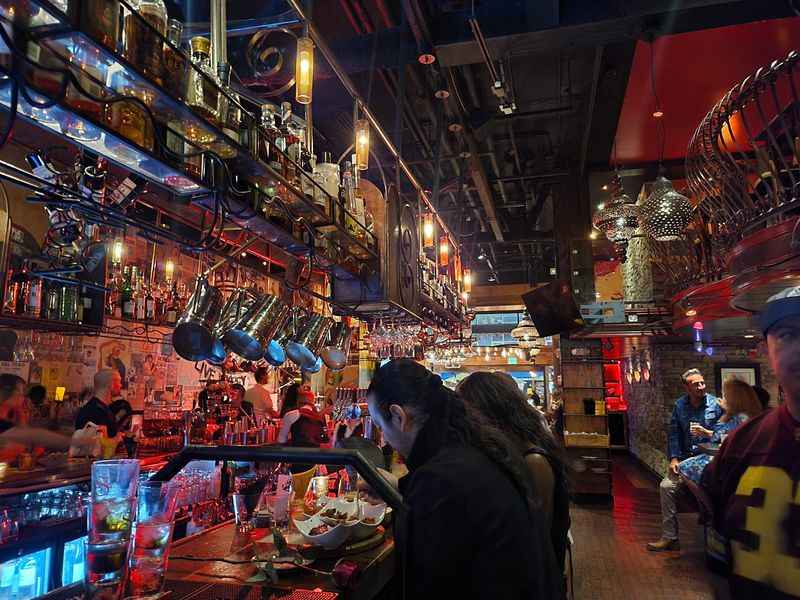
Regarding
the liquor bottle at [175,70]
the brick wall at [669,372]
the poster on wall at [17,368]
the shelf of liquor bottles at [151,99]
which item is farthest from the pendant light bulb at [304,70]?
the brick wall at [669,372]

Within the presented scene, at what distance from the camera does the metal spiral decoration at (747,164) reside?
2.37 metres

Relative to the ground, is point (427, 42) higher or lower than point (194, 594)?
higher

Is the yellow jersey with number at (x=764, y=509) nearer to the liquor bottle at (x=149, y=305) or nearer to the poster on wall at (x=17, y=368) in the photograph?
the poster on wall at (x=17, y=368)

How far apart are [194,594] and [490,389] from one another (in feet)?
6.34

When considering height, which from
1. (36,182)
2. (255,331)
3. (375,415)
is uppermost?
(36,182)

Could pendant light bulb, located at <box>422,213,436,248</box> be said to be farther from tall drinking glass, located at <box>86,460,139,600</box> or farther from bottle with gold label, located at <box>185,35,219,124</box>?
tall drinking glass, located at <box>86,460,139,600</box>

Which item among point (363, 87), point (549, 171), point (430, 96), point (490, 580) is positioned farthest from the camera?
point (549, 171)

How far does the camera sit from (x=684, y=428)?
5699 mm

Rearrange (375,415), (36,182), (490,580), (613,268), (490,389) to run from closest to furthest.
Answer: (490,580)
(36,182)
(375,415)
(490,389)
(613,268)

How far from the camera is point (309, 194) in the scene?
102 inches

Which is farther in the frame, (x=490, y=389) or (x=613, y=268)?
(x=613, y=268)

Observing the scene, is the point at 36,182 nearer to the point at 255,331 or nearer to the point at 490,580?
the point at 255,331

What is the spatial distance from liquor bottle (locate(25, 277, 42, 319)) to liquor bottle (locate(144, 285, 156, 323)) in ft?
4.91

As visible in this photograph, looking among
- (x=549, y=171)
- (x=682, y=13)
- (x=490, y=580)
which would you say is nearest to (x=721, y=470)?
(x=490, y=580)
